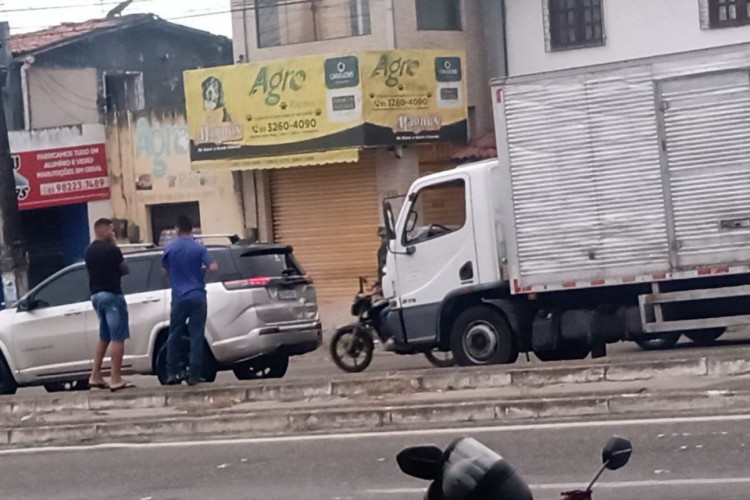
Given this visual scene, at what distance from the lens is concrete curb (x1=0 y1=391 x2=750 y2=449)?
12336 millimetres

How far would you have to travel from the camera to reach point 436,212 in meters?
17.3

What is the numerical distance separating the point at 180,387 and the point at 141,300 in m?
2.12

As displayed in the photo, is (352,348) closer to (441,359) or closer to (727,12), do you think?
(441,359)

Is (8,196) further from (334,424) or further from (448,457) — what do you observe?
(448,457)

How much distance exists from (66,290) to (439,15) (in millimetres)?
11729

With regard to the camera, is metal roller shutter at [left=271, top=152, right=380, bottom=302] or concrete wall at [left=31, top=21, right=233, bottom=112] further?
concrete wall at [left=31, top=21, right=233, bottom=112]

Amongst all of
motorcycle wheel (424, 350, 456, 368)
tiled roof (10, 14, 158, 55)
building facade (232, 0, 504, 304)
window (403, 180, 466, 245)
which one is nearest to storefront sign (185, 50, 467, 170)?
building facade (232, 0, 504, 304)

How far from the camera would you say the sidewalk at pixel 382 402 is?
12.6m

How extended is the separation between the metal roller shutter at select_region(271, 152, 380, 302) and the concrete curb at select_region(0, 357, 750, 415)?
1185 centimetres

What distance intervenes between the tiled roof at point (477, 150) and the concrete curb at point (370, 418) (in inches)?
520

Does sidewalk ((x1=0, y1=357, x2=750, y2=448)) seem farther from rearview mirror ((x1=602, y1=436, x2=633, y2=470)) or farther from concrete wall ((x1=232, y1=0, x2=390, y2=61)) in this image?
concrete wall ((x1=232, y1=0, x2=390, y2=61))

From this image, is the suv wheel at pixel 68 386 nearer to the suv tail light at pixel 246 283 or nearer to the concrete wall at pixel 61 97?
the suv tail light at pixel 246 283

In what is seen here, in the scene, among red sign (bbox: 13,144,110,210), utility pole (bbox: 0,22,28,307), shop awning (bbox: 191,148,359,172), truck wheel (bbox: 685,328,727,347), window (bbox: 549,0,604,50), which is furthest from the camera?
red sign (bbox: 13,144,110,210)

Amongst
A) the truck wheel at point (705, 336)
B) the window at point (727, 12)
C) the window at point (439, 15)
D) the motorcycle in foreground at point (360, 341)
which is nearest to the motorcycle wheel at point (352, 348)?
the motorcycle in foreground at point (360, 341)
